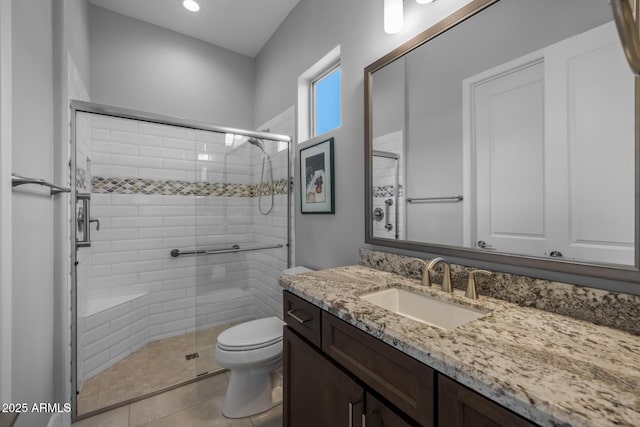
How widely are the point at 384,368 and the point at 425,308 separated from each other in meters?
0.42

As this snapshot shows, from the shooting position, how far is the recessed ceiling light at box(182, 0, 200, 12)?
7.25 ft

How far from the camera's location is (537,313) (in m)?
0.83

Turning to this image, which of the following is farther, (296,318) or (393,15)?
(393,15)

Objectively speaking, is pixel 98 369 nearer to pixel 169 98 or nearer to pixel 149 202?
pixel 149 202

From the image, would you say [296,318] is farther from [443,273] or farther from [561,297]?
[561,297]

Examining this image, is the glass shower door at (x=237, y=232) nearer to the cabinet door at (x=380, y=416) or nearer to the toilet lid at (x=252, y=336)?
the toilet lid at (x=252, y=336)

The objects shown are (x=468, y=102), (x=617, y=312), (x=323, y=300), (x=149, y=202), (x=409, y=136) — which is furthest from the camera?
(x=149, y=202)

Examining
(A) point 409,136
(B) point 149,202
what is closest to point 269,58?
(B) point 149,202

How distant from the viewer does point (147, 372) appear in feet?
6.55

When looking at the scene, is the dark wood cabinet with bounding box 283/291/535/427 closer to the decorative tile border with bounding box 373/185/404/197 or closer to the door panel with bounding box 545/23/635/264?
the door panel with bounding box 545/23/635/264

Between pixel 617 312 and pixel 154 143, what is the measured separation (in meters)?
3.21

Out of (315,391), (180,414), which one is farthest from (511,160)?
(180,414)

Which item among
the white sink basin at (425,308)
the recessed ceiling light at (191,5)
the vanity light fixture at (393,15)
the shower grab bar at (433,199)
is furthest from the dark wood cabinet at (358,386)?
the recessed ceiling light at (191,5)

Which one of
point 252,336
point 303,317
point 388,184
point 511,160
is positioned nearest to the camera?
point 511,160
